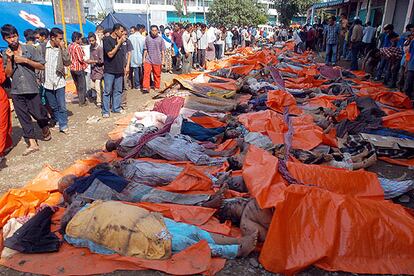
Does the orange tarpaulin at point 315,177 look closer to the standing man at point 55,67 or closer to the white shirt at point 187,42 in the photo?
the standing man at point 55,67

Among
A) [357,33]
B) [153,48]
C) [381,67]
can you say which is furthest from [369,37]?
[153,48]

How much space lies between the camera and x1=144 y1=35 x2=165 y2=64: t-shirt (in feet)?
26.7

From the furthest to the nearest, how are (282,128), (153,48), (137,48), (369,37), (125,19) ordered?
(125,19), (369,37), (137,48), (153,48), (282,128)

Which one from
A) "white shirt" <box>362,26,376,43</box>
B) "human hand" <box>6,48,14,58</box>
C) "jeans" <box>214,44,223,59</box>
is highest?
"white shirt" <box>362,26,376,43</box>

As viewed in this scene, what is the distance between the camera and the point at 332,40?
465 inches

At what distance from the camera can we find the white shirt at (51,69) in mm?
4949

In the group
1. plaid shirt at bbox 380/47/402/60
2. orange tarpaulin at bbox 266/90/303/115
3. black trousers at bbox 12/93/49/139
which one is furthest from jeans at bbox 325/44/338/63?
black trousers at bbox 12/93/49/139

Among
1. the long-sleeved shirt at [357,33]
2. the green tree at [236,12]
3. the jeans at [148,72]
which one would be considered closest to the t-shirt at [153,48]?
the jeans at [148,72]

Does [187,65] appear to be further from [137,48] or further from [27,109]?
[27,109]

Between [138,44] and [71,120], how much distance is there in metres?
2.99

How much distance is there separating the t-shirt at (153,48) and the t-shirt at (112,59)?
7.30ft

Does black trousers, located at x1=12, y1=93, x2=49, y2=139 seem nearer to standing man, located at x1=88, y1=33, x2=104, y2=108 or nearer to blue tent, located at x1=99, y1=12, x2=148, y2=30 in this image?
standing man, located at x1=88, y1=33, x2=104, y2=108

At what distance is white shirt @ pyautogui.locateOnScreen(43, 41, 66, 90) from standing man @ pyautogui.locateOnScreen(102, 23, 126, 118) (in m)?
1.02

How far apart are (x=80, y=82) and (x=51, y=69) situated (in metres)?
2.02
